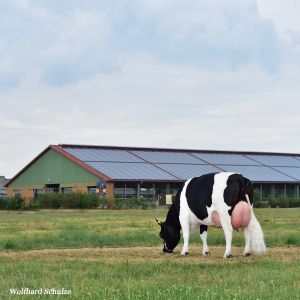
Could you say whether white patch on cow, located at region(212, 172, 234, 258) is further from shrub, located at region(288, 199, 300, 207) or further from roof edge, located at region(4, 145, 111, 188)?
shrub, located at region(288, 199, 300, 207)

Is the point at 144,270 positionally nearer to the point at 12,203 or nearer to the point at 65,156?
the point at 12,203

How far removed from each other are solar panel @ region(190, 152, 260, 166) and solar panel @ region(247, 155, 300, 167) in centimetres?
200

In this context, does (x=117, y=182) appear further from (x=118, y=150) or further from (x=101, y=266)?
(x=101, y=266)

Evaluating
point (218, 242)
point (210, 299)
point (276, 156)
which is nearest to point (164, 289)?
point (210, 299)

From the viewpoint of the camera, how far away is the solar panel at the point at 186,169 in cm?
7699

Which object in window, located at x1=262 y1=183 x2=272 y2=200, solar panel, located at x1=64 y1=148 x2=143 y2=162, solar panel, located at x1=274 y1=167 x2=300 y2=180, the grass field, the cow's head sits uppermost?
solar panel, located at x1=64 y1=148 x2=143 y2=162

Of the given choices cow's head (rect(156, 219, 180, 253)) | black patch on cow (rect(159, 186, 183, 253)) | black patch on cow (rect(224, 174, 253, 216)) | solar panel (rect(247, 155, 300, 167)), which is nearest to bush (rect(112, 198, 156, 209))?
solar panel (rect(247, 155, 300, 167))

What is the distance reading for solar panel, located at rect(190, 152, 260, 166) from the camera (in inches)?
3348

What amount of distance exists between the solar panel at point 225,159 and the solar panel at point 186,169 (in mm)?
3409

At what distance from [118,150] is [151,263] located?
6794 cm

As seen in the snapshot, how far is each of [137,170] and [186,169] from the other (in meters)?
6.63

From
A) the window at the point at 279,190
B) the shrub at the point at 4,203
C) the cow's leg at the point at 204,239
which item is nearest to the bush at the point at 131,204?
the shrub at the point at 4,203

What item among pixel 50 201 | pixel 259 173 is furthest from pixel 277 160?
pixel 50 201

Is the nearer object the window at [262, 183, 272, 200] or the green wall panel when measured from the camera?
the green wall panel
